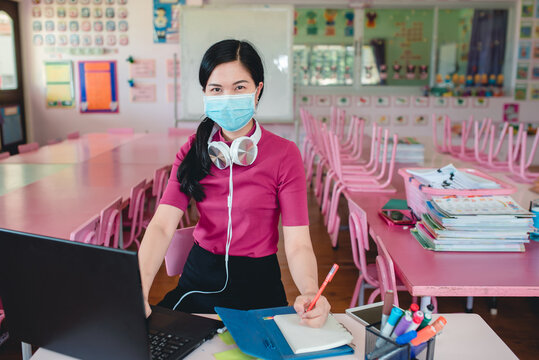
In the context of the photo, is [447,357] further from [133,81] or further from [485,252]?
[133,81]

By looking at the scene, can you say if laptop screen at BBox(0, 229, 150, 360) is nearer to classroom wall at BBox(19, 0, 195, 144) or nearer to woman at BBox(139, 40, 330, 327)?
woman at BBox(139, 40, 330, 327)

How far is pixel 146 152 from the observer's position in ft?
15.3

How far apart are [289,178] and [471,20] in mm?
6985

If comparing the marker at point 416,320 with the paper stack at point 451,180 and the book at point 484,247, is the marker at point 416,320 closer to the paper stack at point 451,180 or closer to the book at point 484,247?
the book at point 484,247

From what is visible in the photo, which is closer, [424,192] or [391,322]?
[391,322]

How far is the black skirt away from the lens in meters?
1.66

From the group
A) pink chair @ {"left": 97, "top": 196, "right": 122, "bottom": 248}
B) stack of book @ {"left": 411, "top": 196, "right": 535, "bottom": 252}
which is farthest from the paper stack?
pink chair @ {"left": 97, "top": 196, "right": 122, "bottom": 248}

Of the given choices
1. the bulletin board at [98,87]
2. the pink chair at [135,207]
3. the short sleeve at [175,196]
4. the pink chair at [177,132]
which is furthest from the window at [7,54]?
the short sleeve at [175,196]

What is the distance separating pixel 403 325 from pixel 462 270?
83cm

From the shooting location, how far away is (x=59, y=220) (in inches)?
96.7

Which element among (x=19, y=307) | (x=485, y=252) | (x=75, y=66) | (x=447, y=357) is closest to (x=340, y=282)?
(x=485, y=252)

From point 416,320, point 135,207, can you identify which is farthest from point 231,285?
point 135,207

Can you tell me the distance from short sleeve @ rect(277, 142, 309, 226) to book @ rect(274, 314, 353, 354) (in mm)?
418

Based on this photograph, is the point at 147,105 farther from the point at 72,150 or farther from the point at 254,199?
the point at 254,199
